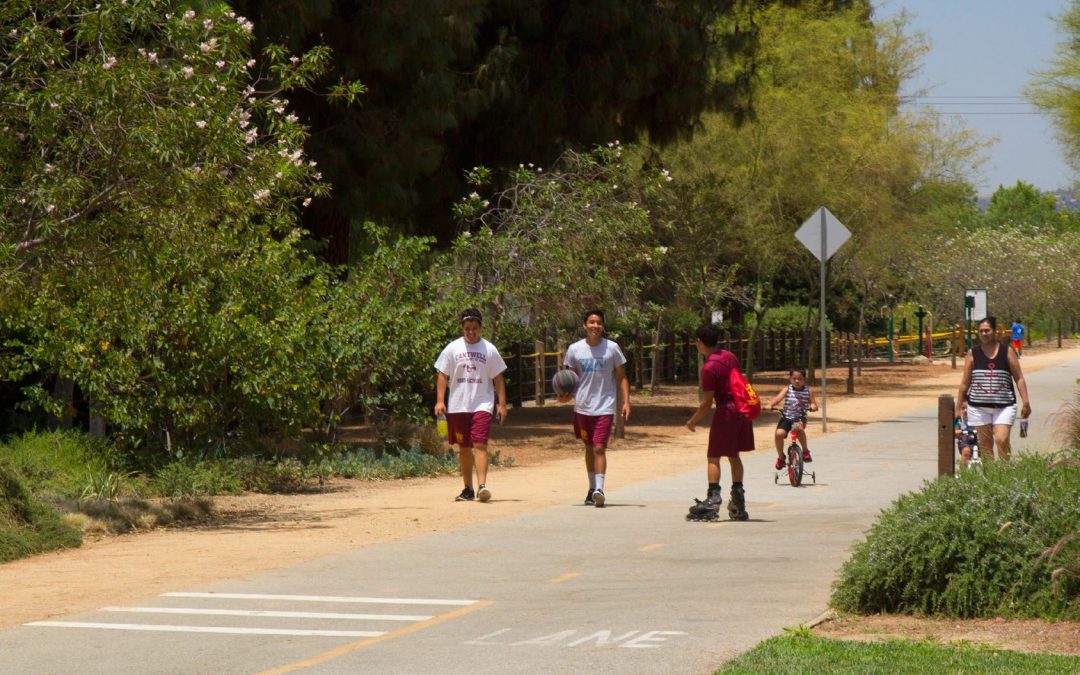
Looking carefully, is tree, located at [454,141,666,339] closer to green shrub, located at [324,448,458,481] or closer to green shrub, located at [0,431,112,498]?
green shrub, located at [324,448,458,481]

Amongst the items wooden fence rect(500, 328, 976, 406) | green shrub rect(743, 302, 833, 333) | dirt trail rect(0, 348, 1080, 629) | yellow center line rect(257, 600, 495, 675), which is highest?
green shrub rect(743, 302, 833, 333)

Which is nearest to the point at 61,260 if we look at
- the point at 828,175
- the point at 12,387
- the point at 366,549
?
the point at 366,549

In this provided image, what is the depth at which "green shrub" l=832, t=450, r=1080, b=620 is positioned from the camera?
8.59 meters

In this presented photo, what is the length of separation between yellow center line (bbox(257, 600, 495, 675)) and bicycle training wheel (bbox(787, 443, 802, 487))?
7992 mm

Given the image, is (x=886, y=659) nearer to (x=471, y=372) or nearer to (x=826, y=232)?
(x=471, y=372)

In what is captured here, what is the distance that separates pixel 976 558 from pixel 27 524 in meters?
7.19

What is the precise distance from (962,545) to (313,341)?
976cm

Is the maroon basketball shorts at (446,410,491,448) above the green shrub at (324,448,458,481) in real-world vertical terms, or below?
above

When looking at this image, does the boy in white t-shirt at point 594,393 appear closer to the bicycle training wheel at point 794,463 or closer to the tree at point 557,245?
the bicycle training wheel at point 794,463

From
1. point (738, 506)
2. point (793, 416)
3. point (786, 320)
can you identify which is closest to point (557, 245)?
point (793, 416)

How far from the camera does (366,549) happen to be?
40.1 ft

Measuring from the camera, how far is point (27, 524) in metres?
12.5

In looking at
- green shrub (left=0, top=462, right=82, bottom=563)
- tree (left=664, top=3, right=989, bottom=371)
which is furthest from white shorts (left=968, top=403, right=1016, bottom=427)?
tree (left=664, top=3, right=989, bottom=371)

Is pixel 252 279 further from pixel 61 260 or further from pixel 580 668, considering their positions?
pixel 580 668
